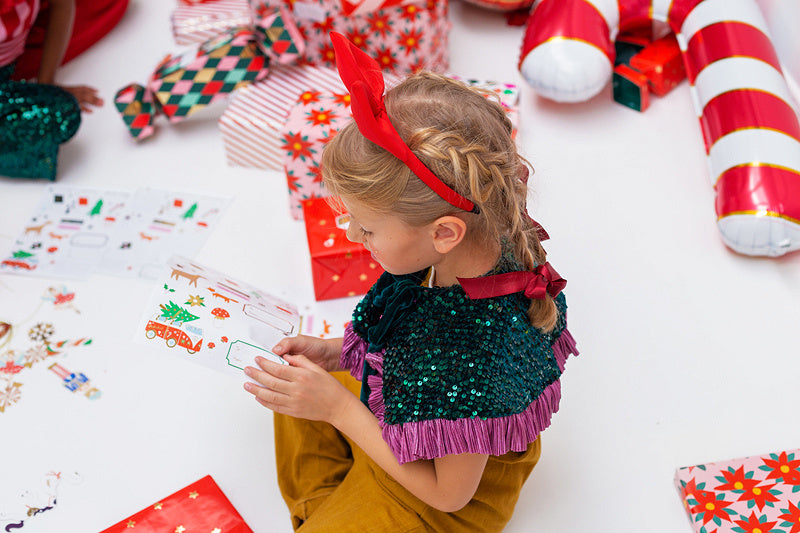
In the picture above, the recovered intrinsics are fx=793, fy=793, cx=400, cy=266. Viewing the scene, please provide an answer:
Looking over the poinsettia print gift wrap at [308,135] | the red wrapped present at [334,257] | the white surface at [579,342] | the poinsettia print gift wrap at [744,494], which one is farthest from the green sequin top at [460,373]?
the poinsettia print gift wrap at [308,135]

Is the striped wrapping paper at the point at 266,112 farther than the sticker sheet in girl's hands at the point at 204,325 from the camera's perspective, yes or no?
Yes

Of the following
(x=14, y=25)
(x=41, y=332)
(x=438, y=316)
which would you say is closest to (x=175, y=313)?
(x=438, y=316)

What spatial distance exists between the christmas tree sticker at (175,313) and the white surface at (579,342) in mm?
375

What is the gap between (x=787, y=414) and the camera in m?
1.32

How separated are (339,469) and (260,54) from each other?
104 cm

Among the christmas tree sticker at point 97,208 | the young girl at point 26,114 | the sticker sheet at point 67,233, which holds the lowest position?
the sticker sheet at point 67,233

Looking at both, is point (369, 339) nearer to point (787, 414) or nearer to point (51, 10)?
point (787, 414)

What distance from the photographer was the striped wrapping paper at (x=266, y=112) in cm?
174

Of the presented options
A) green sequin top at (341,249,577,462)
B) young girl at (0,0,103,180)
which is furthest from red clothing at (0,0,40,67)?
green sequin top at (341,249,577,462)

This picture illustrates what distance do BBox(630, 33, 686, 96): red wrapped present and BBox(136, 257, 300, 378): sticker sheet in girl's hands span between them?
1224 mm

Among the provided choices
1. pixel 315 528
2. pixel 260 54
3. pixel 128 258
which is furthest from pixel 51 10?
pixel 315 528

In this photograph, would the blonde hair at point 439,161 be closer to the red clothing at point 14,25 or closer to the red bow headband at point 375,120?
the red bow headband at point 375,120

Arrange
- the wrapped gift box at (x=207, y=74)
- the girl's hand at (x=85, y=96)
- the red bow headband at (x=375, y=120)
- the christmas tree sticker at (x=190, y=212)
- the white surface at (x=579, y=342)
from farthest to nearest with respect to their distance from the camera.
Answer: the girl's hand at (x=85, y=96)
the wrapped gift box at (x=207, y=74)
the christmas tree sticker at (x=190, y=212)
the white surface at (x=579, y=342)
the red bow headband at (x=375, y=120)

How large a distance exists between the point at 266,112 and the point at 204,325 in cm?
83
